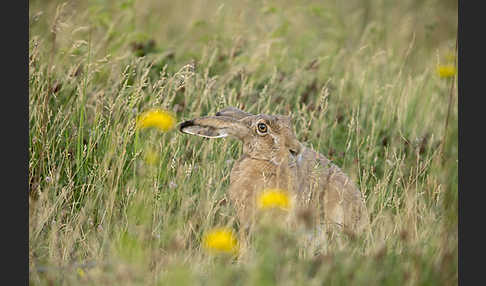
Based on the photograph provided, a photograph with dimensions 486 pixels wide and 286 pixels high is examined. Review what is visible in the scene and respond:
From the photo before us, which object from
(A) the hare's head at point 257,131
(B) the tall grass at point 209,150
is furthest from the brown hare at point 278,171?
(B) the tall grass at point 209,150

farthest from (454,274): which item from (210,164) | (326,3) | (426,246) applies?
(326,3)

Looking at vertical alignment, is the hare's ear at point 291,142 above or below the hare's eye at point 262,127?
below

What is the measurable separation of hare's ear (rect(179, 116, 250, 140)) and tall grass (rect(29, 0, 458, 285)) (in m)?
0.36

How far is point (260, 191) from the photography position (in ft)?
17.9

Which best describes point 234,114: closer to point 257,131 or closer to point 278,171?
point 257,131

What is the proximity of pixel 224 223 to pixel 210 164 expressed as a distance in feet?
2.74

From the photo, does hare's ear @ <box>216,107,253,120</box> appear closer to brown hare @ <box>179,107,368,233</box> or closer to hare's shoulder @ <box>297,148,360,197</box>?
brown hare @ <box>179,107,368,233</box>

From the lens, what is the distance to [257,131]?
5496 millimetres

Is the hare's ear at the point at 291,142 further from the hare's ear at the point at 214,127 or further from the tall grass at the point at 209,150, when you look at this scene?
the tall grass at the point at 209,150

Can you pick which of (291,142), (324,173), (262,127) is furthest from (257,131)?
(324,173)

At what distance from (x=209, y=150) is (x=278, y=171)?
46.2 inches

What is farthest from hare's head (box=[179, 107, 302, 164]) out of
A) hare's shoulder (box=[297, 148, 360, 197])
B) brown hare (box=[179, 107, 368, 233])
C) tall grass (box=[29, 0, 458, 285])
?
tall grass (box=[29, 0, 458, 285])

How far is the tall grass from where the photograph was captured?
4.31 meters

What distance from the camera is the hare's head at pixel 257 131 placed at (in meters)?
5.43
